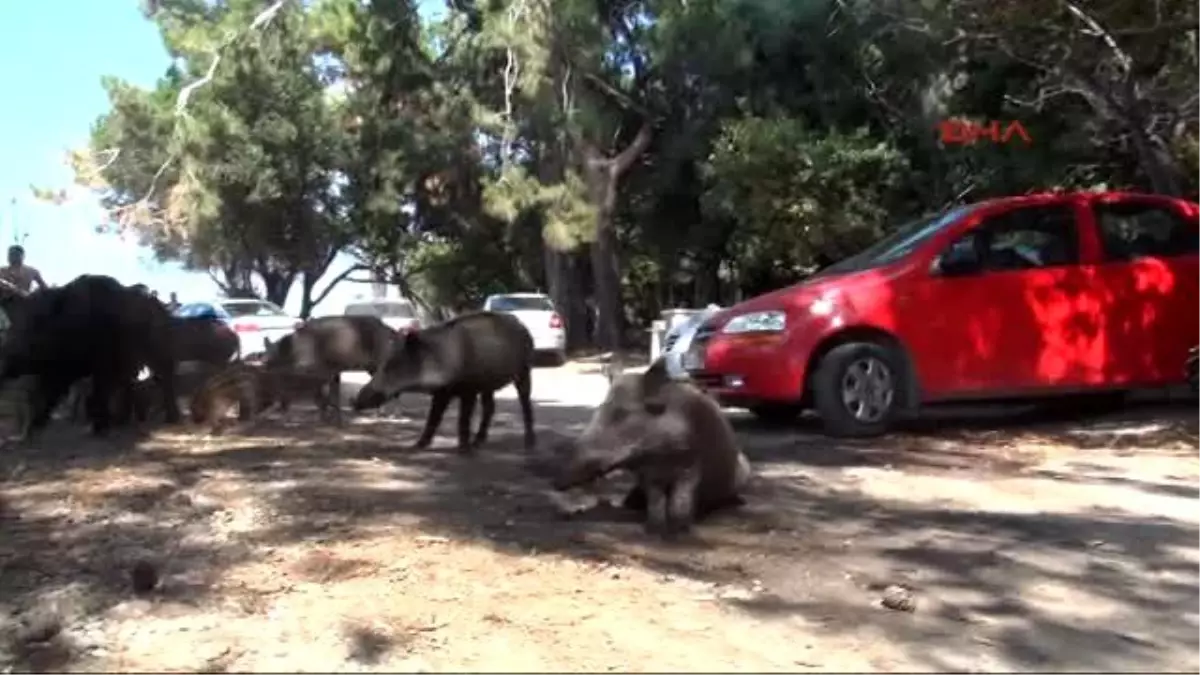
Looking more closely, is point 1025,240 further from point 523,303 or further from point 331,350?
point 523,303

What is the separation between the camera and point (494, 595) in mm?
5484

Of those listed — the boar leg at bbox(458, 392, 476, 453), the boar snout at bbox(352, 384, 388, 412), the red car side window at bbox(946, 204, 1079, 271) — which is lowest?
the boar leg at bbox(458, 392, 476, 453)

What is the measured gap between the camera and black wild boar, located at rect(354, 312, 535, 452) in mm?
9492

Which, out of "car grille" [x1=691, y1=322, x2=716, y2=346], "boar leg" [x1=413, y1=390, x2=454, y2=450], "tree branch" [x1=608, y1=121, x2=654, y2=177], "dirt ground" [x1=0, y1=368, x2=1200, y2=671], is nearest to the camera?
"dirt ground" [x1=0, y1=368, x2=1200, y2=671]

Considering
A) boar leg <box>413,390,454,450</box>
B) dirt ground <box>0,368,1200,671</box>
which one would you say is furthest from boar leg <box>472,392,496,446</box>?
dirt ground <box>0,368,1200,671</box>

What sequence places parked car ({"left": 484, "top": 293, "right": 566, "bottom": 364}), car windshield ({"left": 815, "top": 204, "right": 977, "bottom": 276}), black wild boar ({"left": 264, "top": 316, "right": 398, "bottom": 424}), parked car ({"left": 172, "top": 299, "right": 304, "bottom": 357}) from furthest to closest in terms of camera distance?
1. parked car ({"left": 484, "top": 293, "right": 566, "bottom": 364})
2. parked car ({"left": 172, "top": 299, "right": 304, "bottom": 357})
3. black wild boar ({"left": 264, "top": 316, "right": 398, "bottom": 424})
4. car windshield ({"left": 815, "top": 204, "right": 977, "bottom": 276})

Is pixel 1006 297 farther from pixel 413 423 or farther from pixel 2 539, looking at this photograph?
pixel 2 539

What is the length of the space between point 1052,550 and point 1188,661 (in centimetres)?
147

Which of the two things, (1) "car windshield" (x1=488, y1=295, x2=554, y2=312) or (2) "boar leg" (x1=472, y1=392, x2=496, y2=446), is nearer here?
(2) "boar leg" (x1=472, y1=392, x2=496, y2=446)

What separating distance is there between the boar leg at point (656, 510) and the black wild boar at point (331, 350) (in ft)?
18.4

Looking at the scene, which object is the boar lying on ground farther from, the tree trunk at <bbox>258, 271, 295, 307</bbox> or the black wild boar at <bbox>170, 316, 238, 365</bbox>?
the tree trunk at <bbox>258, 271, 295, 307</bbox>

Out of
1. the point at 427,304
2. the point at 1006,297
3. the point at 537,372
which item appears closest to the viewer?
the point at 1006,297

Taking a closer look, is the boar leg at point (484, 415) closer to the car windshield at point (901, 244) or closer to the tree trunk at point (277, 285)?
the car windshield at point (901, 244)

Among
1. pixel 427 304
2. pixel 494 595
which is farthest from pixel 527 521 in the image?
pixel 427 304
